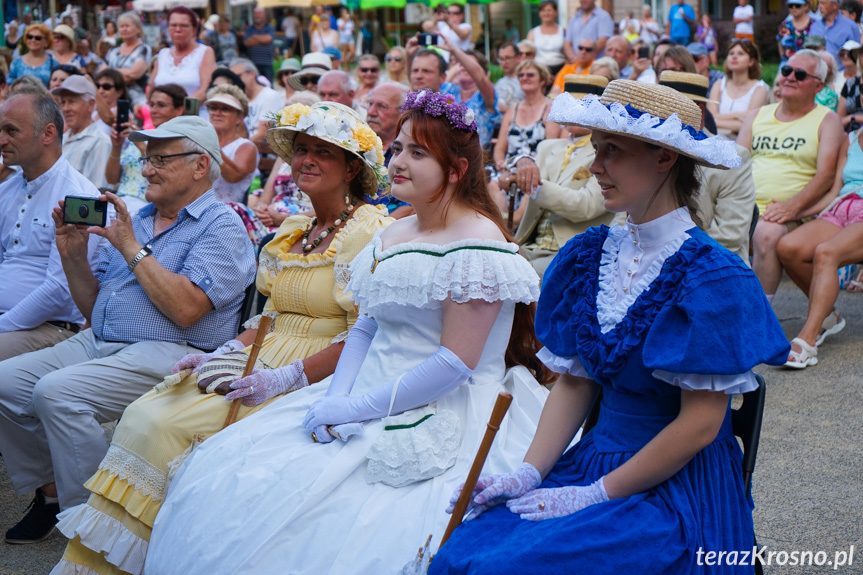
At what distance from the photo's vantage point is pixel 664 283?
2049mm

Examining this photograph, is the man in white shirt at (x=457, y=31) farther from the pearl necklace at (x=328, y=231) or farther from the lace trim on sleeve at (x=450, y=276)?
the lace trim on sleeve at (x=450, y=276)

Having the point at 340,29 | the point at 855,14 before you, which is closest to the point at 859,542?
the point at 855,14

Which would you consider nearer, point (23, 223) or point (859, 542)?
point (859, 542)

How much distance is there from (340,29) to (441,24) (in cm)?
831

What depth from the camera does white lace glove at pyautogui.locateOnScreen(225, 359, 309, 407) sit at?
3064mm

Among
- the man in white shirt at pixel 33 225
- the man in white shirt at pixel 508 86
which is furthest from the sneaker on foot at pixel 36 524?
the man in white shirt at pixel 508 86

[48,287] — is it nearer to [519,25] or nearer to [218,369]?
[218,369]

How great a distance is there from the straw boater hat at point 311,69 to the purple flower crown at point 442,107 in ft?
20.7

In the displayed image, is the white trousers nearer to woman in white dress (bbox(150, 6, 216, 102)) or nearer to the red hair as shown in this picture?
the red hair

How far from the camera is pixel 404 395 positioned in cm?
262

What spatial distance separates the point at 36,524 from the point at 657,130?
9.55ft

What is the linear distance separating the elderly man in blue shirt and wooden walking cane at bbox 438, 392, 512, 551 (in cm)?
172

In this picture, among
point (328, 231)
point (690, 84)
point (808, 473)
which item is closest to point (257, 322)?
point (328, 231)

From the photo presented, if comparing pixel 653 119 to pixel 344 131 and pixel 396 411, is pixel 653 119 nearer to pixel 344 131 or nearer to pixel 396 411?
pixel 396 411
